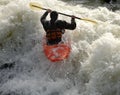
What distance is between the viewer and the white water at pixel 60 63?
20.7 feet

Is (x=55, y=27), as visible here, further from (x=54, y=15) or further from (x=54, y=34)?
(x=54, y=15)

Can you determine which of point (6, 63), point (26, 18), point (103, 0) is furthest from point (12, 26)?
point (103, 0)

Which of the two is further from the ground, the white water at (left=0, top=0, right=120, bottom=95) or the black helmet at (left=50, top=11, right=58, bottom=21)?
the black helmet at (left=50, top=11, right=58, bottom=21)

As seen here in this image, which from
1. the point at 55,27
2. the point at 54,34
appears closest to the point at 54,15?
the point at 55,27

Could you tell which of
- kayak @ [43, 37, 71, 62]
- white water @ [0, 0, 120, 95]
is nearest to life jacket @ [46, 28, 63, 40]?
kayak @ [43, 37, 71, 62]

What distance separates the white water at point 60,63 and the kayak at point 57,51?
0.14 m

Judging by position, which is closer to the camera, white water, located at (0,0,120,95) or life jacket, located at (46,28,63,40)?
white water, located at (0,0,120,95)

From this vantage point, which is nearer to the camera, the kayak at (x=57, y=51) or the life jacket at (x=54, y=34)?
the kayak at (x=57, y=51)

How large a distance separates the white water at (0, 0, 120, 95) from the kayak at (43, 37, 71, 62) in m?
0.14

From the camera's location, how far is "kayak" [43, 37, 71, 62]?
7.18 meters

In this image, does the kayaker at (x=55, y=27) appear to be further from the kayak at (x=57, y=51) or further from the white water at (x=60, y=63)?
the white water at (x=60, y=63)

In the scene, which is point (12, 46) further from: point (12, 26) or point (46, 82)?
point (46, 82)

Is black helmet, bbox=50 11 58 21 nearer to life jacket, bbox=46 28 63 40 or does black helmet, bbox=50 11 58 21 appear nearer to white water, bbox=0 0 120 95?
life jacket, bbox=46 28 63 40

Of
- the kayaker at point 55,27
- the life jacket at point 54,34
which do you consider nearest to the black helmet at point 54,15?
the kayaker at point 55,27
